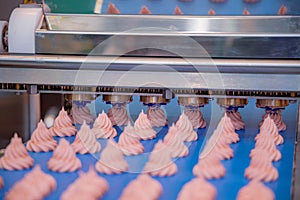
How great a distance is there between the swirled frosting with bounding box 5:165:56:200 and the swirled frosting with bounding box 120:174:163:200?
0.19 m

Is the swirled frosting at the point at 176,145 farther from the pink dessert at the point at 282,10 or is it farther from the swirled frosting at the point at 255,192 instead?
the pink dessert at the point at 282,10

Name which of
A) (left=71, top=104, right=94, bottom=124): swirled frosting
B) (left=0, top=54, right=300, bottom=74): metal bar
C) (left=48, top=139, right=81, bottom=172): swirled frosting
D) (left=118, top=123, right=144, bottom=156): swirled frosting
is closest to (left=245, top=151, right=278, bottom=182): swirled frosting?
(left=0, top=54, right=300, bottom=74): metal bar

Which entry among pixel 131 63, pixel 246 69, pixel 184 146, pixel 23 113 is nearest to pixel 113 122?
pixel 23 113

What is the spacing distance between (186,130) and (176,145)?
0.17 meters

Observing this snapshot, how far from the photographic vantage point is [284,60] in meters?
1.08

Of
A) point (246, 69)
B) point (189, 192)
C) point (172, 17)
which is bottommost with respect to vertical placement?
point (189, 192)

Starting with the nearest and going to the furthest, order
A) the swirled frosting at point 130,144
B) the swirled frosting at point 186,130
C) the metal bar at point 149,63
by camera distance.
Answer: the metal bar at point 149,63 → the swirled frosting at point 130,144 → the swirled frosting at point 186,130

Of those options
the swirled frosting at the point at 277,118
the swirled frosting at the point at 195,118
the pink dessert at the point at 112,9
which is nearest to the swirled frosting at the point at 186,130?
the swirled frosting at the point at 195,118

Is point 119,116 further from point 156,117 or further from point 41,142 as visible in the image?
point 41,142

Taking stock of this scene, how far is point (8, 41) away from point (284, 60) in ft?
2.68

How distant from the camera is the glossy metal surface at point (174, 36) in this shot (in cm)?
108

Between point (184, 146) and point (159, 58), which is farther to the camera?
point (184, 146)

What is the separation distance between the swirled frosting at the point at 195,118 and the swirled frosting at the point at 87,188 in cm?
65

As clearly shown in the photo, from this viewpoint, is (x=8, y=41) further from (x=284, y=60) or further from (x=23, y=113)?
(x=284, y=60)
